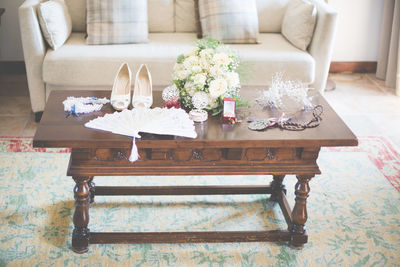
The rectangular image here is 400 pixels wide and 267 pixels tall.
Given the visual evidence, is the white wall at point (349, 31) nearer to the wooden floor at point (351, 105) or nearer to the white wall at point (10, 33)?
the white wall at point (10, 33)

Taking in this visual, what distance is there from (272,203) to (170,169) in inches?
30.3

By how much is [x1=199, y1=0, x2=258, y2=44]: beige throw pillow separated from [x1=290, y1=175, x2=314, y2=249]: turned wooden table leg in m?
1.63

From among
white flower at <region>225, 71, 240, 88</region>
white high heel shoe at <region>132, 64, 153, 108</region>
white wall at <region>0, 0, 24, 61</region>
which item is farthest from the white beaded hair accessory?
white wall at <region>0, 0, 24, 61</region>

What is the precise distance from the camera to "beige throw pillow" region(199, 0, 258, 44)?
3.36 m

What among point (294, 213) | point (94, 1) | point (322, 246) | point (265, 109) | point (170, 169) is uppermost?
point (94, 1)

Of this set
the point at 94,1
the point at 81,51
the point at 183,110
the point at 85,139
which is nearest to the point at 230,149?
the point at 183,110

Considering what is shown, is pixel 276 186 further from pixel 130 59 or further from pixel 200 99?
pixel 130 59

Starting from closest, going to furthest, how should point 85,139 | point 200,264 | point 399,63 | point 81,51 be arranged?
1. point 85,139
2. point 200,264
3. point 81,51
4. point 399,63

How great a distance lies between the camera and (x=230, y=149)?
1929 mm

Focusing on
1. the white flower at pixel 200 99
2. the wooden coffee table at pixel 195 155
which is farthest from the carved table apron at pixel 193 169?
the white flower at pixel 200 99

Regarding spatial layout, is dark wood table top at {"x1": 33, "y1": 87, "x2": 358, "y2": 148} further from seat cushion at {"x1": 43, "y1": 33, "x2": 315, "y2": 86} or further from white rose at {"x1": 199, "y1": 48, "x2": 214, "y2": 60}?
seat cushion at {"x1": 43, "y1": 33, "x2": 315, "y2": 86}

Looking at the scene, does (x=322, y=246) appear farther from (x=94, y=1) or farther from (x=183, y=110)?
(x=94, y=1)

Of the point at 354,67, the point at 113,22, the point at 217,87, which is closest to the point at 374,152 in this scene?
the point at 217,87

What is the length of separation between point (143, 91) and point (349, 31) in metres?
2.68
